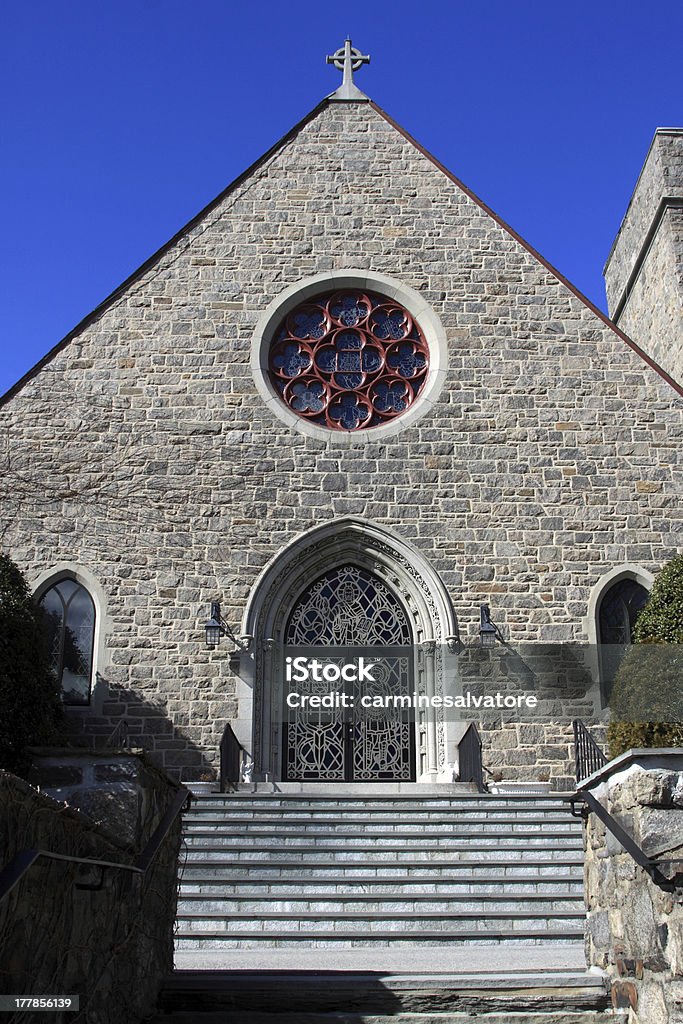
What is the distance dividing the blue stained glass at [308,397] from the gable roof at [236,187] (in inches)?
106

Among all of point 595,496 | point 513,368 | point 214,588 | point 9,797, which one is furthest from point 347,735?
point 9,797

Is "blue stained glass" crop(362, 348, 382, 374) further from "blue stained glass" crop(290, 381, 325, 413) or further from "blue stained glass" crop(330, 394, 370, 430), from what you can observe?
"blue stained glass" crop(290, 381, 325, 413)

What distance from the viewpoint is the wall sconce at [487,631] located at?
41.1 feet

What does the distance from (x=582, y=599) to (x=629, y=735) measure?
3.88 m

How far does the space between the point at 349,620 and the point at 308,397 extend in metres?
3.08

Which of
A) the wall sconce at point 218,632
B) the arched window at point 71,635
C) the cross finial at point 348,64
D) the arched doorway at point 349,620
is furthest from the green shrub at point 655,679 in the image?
the cross finial at point 348,64

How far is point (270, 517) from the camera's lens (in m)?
13.1

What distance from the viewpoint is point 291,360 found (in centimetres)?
1418

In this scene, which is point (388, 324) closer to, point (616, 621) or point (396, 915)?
point (616, 621)

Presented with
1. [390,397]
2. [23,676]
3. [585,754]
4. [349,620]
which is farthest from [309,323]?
[23,676]

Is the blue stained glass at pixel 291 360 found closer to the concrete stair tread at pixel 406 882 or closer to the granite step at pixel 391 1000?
the concrete stair tread at pixel 406 882

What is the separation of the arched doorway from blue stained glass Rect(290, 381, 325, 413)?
1.76 m

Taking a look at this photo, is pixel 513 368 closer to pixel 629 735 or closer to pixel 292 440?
pixel 292 440

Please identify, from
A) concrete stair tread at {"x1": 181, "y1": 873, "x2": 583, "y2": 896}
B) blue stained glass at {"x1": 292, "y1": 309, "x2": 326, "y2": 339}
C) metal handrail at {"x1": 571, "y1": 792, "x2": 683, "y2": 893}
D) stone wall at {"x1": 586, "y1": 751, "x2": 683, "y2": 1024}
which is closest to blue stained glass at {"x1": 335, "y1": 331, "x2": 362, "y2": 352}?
blue stained glass at {"x1": 292, "y1": 309, "x2": 326, "y2": 339}
